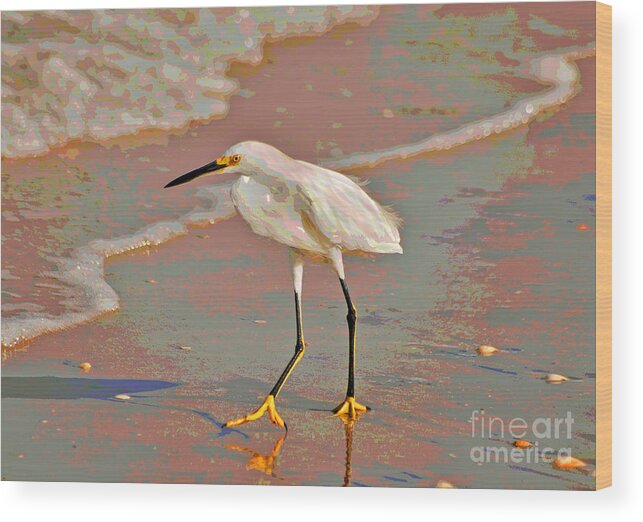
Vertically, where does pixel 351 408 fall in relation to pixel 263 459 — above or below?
above

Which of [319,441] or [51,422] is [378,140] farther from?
[51,422]

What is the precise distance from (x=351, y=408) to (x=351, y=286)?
372 millimetres

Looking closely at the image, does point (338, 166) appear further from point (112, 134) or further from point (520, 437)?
point (520, 437)

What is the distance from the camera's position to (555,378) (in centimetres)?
304

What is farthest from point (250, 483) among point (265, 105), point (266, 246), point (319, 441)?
point (265, 105)

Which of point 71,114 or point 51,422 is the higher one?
point 71,114

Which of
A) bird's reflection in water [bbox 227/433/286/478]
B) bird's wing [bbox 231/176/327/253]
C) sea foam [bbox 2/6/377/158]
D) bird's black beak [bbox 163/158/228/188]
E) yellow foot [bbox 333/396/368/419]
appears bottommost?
bird's reflection in water [bbox 227/433/286/478]

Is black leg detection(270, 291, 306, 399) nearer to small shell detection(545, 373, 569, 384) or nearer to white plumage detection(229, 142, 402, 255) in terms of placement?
white plumage detection(229, 142, 402, 255)

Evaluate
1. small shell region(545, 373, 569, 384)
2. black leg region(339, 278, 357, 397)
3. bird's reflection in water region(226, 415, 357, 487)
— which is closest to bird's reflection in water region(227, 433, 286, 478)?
bird's reflection in water region(226, 415, 357, 487)

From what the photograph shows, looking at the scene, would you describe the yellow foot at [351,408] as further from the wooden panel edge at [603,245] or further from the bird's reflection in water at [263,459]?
the wooden panel edge at [603,245]

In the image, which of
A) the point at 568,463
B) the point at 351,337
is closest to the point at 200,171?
the point at 351,337

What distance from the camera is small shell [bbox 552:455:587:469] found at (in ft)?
9.95

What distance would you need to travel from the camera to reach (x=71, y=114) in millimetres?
3217

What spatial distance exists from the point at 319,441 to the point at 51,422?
2.78 feet
